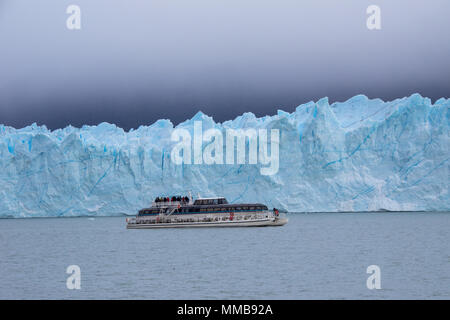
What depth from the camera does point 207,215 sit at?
229 ft

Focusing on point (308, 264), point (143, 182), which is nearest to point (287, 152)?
point (143, 182)

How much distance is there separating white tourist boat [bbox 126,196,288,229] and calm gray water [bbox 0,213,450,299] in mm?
16222

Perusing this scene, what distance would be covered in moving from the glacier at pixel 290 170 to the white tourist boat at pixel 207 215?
18.0 meters

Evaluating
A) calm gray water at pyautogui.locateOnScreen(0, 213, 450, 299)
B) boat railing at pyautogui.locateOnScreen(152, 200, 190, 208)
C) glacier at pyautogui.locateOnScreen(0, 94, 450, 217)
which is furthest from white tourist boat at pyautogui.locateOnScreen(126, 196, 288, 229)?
glacier at pyautogui.locateOnScreen(0, 94, 450, 217)

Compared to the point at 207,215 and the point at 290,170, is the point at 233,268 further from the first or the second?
the point at 290,170

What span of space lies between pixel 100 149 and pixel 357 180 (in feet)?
137

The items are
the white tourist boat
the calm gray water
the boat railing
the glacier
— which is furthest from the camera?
the glacier

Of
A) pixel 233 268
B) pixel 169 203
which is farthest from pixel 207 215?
pixel 233 268

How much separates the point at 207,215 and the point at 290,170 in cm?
2255

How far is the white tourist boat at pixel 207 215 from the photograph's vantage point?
69.1 metres

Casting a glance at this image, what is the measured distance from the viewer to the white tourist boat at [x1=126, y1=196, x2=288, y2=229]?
6912 cm

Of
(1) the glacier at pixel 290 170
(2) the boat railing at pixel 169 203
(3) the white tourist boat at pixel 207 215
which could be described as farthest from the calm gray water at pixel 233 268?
(1) the glacier at pixel 290 170

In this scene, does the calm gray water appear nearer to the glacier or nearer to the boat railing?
the boat railing
